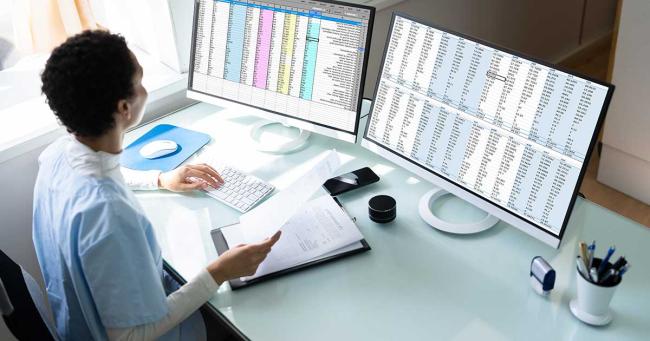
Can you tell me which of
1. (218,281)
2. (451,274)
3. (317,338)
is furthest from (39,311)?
(451,274)

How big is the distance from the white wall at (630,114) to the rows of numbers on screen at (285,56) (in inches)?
54.9

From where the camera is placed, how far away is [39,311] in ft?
3.93

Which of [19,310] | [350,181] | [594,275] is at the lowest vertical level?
[19,310]

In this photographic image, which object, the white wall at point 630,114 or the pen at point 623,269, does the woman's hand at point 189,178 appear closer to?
the pen at point 623,269

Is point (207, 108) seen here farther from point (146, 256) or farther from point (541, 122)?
point (541, 122)

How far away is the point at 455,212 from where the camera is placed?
1.49 metres

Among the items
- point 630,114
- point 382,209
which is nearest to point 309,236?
point 382,209

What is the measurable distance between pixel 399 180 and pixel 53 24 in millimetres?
1240

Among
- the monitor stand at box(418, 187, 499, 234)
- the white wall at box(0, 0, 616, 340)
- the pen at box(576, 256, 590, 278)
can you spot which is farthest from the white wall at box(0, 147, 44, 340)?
the pen at box(576, 256, 590, 278)

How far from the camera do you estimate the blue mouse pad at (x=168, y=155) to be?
1.76 m

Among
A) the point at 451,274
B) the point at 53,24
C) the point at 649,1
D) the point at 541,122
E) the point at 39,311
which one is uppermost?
the point at 649,1

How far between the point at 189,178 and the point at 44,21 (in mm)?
775

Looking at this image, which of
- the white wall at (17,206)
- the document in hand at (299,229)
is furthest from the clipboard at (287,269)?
the white wall at (17,206)

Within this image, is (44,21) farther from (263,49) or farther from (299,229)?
(299,229)
